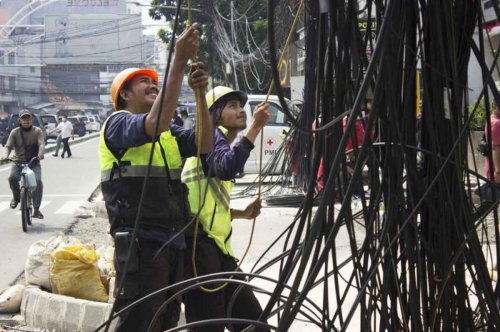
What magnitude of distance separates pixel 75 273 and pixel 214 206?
190cm

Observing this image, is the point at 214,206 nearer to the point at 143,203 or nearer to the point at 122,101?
the point at 143,203

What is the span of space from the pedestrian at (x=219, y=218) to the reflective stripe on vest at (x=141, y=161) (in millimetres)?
135

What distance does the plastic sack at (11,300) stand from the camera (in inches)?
219

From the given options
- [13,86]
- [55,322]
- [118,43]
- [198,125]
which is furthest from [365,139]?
[13,86]

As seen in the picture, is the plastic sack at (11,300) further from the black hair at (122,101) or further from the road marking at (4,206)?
the road marking at (4,206)

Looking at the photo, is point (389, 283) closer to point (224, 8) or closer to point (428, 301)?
point (428, 301)

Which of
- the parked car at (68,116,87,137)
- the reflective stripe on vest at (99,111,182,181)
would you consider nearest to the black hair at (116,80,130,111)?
the reflective stripe on vest at (99,111,182,181)

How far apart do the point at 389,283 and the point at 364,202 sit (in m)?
0.31

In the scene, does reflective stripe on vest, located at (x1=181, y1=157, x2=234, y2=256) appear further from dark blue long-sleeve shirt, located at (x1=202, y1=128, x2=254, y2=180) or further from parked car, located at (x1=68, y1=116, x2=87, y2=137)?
parked car, located at (x1=68, y1=116, x2=87, y2=137)

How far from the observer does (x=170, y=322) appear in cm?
367

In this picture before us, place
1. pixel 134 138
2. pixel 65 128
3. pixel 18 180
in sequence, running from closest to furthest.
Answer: pixel 134 138 < pixel 18 180 < pixel 65 128

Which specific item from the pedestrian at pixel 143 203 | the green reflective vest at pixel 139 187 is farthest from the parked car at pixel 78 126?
the green reflective vest at pixel 139 187

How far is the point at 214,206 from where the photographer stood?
148 inches

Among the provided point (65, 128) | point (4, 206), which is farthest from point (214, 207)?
point (65, 128)
